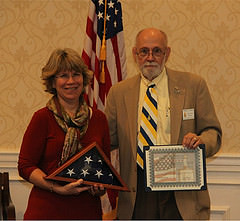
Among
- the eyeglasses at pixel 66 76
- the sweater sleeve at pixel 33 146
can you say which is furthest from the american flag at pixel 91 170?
the eyeglasses at pixel 66 76

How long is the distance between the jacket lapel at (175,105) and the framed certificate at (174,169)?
163 millimetres

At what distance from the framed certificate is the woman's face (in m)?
0.58

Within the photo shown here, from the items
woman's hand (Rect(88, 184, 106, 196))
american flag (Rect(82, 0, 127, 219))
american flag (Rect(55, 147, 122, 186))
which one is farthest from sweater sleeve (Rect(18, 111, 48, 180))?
american flag (Rect(82, 0, 127, 219))

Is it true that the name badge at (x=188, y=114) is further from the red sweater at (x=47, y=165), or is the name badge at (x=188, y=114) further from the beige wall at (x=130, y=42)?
the beige wall at (x=130, y=42)

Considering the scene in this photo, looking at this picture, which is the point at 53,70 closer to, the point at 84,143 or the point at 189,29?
the point at 84,143

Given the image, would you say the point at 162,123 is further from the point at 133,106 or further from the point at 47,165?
the point at 47,165

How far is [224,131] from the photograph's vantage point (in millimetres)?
4516

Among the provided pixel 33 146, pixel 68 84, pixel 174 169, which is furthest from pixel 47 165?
pixel 174 169

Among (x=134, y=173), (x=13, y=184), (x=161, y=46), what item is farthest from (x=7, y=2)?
(x=134, y=173)

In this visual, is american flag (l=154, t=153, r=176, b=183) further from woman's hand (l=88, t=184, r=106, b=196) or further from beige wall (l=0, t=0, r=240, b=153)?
beige wall (l=0, t=0, r=240, b=153)

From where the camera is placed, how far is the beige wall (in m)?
4.51

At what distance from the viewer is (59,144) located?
296cm

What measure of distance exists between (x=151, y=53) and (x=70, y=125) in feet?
2.51

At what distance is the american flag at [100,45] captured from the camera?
421 centimetres
